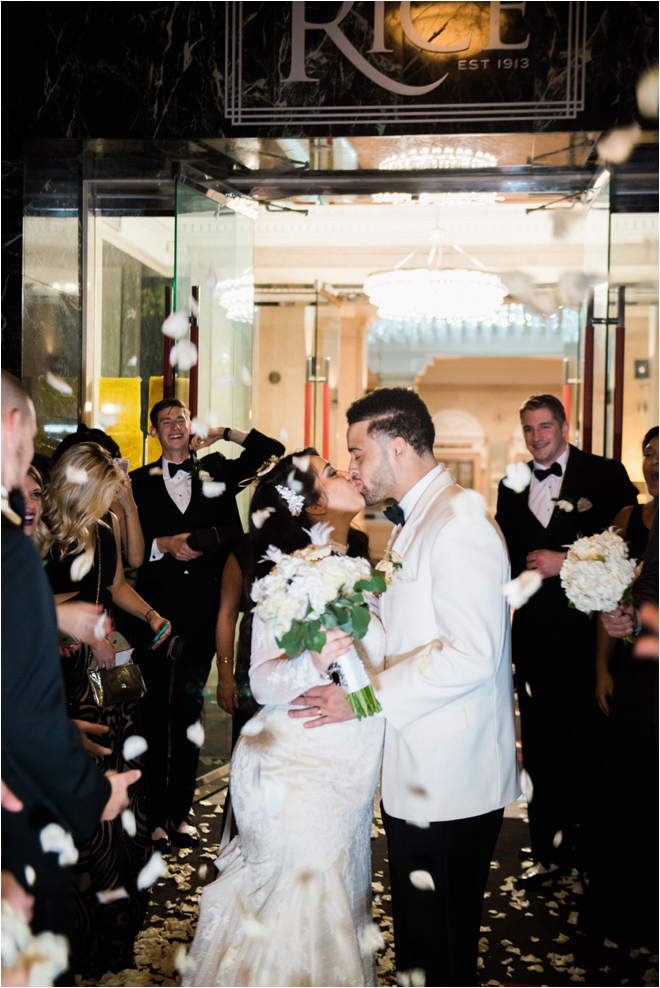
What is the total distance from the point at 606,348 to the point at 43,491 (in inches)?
130

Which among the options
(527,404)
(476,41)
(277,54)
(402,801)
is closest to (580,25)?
(476,41)

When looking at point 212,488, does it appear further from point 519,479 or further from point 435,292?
point 435,292

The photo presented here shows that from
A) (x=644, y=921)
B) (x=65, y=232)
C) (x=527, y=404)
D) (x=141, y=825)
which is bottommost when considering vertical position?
(x=644, y=921)

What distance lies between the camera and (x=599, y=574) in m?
3.36

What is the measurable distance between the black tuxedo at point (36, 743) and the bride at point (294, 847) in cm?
79

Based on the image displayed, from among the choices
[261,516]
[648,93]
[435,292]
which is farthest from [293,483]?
[435,292]

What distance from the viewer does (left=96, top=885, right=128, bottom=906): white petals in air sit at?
10.6 feet

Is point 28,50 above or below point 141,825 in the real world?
above

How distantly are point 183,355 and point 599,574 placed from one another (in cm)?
289

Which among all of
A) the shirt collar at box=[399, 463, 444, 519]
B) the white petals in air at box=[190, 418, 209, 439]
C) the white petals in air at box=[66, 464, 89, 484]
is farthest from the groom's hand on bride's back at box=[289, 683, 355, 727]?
the white petals in air at box=[190, 418, 209, 439]

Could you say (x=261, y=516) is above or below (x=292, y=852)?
above

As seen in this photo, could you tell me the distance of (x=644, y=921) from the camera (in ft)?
11.6

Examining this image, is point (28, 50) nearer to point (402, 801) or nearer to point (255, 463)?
point (255, 463)

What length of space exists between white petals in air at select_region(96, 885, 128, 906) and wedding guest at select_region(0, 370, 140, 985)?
1.33 m
